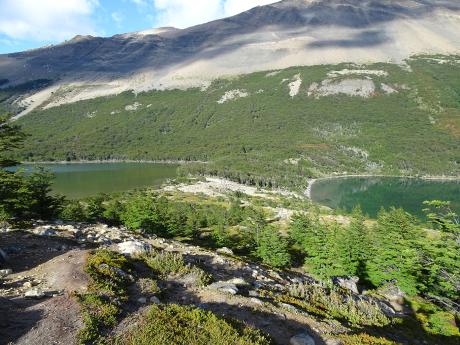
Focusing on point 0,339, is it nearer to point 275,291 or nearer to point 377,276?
point 275,291

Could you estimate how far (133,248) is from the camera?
29.6 metres

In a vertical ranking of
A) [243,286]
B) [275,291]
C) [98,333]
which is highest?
[98,333]

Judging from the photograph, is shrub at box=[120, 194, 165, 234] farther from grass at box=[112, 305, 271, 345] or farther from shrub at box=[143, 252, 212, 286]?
grass at box=[112, 305, 271, 345]

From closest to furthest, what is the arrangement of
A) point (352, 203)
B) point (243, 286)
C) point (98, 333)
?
1. point (98, 333)
2. point (243, 286)
3. point (352, 203)

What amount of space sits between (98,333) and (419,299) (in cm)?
3802

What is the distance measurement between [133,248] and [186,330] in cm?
1462

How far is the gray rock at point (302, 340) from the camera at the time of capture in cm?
1868

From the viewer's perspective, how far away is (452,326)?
3397 centimetres

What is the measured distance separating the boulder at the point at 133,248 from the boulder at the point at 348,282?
23.9 metres

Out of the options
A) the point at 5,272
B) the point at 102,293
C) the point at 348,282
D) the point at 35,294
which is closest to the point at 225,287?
the point at 102,293

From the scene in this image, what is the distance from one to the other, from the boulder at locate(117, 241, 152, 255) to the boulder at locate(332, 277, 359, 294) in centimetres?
2387

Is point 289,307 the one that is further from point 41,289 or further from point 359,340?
point 41,289

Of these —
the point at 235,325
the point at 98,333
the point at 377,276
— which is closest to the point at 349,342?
the point at 235,325

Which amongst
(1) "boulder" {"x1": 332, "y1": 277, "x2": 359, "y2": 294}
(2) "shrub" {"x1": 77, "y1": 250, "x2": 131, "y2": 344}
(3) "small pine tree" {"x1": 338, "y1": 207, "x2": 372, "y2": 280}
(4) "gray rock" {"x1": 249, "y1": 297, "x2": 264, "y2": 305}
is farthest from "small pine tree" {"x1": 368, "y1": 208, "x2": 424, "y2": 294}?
(2) "shrub" {"x1": 77, "y1": 250, "x2": 131, "y2": 344}
